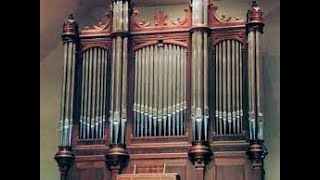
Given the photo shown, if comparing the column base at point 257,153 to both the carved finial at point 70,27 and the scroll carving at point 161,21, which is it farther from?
the carved finial at point 70,27

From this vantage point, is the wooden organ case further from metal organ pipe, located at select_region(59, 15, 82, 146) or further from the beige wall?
the beige wall

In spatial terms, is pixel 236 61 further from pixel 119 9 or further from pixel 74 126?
pixel 74 126

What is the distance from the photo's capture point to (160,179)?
31.7ft

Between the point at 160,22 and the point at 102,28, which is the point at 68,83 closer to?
the point at 102,28

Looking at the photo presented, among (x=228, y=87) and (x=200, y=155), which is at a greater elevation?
(x=228, y=87)

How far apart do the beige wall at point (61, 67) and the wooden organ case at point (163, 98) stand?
2.68ft

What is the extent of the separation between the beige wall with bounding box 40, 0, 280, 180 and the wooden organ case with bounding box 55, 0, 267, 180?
0.82m

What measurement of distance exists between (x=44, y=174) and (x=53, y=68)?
1.87m

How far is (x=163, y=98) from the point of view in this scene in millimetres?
10359

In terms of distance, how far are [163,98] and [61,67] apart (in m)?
2.16

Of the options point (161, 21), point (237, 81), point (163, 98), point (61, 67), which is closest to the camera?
point (237, 81)

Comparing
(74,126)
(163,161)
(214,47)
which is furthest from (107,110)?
(214,47)

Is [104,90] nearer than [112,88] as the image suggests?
No

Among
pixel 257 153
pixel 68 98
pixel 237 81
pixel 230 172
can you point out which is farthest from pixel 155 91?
pixel 257 153
